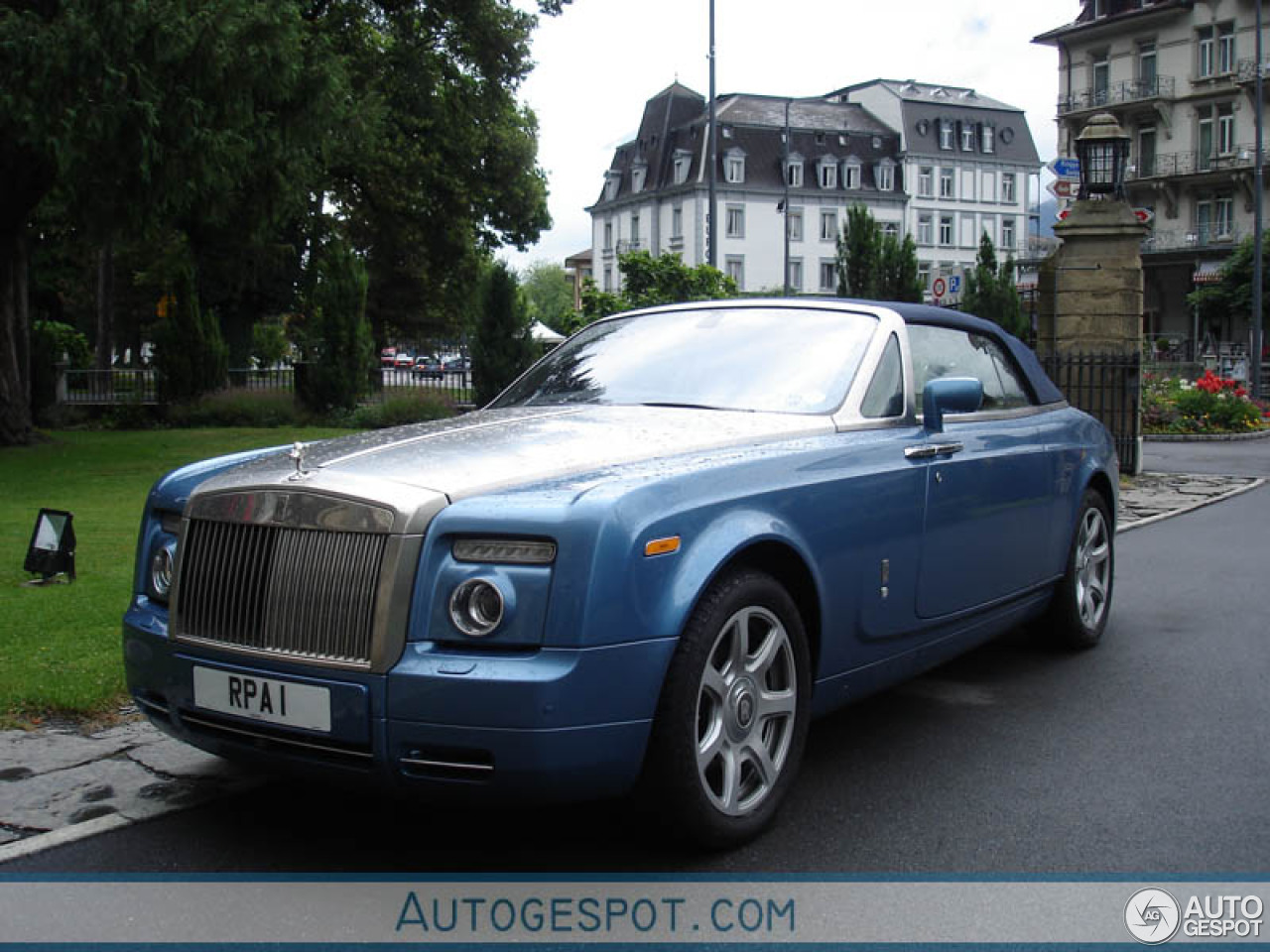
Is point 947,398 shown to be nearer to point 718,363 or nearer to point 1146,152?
point 718,363

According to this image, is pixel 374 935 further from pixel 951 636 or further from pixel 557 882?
pixel 951 636

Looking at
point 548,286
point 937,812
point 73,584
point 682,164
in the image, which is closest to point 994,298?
point 73,584

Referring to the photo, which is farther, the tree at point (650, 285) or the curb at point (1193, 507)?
the tree at point (650, 285)

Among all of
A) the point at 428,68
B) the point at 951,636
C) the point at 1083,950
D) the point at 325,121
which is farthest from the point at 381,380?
the point at 1083,950

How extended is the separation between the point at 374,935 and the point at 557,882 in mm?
531

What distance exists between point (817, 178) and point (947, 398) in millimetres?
81322

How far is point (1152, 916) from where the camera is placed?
3318mm

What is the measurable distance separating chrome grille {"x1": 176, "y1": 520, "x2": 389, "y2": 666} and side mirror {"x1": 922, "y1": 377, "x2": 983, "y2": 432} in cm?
232

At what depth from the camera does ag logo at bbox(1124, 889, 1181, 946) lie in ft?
10.6

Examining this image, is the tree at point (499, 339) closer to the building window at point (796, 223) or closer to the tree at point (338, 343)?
the tree at point (338, 343)

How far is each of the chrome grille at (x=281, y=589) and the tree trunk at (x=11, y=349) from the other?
17.5 m

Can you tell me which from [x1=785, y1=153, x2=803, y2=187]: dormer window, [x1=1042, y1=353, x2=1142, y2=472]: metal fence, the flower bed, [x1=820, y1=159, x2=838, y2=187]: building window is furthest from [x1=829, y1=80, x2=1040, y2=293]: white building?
[x1=1042, y1=353, x2=1142, y2=472]: metal fence

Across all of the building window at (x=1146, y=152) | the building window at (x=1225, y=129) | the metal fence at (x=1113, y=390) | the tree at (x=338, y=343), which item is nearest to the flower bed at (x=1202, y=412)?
the metal fence at (x=1113, y=390)

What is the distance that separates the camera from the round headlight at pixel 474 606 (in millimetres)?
3287
